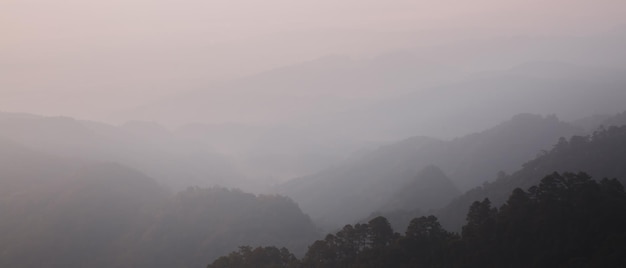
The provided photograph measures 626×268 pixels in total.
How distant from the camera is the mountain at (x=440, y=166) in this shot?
490ft

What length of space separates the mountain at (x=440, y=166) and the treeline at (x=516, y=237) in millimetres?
90501

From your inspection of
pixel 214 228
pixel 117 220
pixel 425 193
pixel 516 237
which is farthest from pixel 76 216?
pixel 516 237

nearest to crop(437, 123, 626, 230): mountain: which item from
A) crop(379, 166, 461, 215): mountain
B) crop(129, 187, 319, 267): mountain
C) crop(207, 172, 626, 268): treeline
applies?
crop(379, 166, 461, 215): mountain

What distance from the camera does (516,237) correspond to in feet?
121

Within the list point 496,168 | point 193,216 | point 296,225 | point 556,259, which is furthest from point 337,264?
point 496,168

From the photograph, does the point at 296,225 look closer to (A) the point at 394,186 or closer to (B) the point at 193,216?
(B) the point at 193,216

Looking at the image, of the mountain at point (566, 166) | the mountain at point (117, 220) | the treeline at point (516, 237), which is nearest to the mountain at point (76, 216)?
the mountain at point (117, 220)

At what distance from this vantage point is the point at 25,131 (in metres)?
181

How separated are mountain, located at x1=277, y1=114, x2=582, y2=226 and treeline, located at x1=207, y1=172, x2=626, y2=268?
90501 millimetres

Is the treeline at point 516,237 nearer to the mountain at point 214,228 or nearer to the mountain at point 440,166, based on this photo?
the mountain at point 214,228

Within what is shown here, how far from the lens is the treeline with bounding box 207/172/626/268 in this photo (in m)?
34.1

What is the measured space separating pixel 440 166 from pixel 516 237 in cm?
13699

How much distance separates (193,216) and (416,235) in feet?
301

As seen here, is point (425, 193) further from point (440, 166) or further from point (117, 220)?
point (117, 220)
